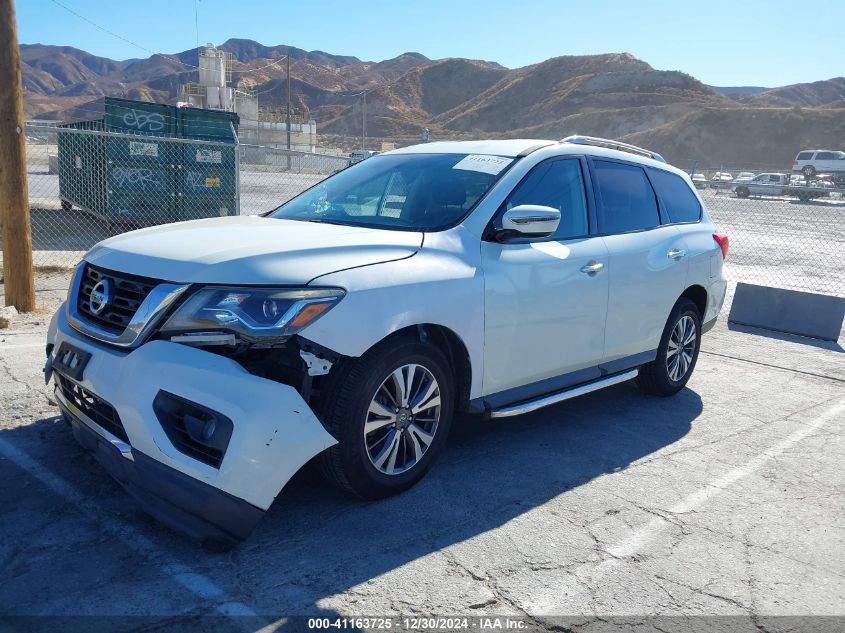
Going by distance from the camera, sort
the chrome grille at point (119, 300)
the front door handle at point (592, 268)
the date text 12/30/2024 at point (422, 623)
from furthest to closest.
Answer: the front door handle at point (592, 268) → the chrome grille at point (119, 300) → the date text 12/30/2024 at point (422, 623)

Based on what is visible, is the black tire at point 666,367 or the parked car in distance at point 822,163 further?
the parked car in distance at point 822,163

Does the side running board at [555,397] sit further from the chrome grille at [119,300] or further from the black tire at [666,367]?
the chrome grille at [119,300]

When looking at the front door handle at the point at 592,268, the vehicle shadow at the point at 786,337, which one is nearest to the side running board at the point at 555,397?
the front door handle at the point at 592,268

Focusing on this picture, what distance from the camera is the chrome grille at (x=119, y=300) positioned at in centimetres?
327

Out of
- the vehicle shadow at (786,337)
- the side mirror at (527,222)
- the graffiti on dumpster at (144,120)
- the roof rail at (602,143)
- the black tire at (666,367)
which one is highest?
the graffiti on dumpster at (144,120)

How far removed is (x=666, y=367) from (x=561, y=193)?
1875 mm

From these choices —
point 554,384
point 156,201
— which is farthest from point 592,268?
point 156,201

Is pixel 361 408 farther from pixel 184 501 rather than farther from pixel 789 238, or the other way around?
pixel 789 238

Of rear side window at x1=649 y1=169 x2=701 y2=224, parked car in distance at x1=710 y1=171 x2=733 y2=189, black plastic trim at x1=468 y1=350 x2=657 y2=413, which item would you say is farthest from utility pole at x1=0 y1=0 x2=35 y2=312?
parked car in distance at x1=710 y1=171 x2=733 y2=189


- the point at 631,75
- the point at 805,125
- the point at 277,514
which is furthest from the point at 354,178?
Result: the point at 631,75

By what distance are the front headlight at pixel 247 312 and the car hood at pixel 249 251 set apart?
51mm

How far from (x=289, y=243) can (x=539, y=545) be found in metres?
1.85

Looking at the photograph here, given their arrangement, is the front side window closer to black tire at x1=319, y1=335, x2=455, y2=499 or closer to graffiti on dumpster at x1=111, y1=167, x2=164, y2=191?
black tire at x1=319, y1=335, x2=455, y2=499

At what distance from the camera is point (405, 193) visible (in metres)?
4.46
